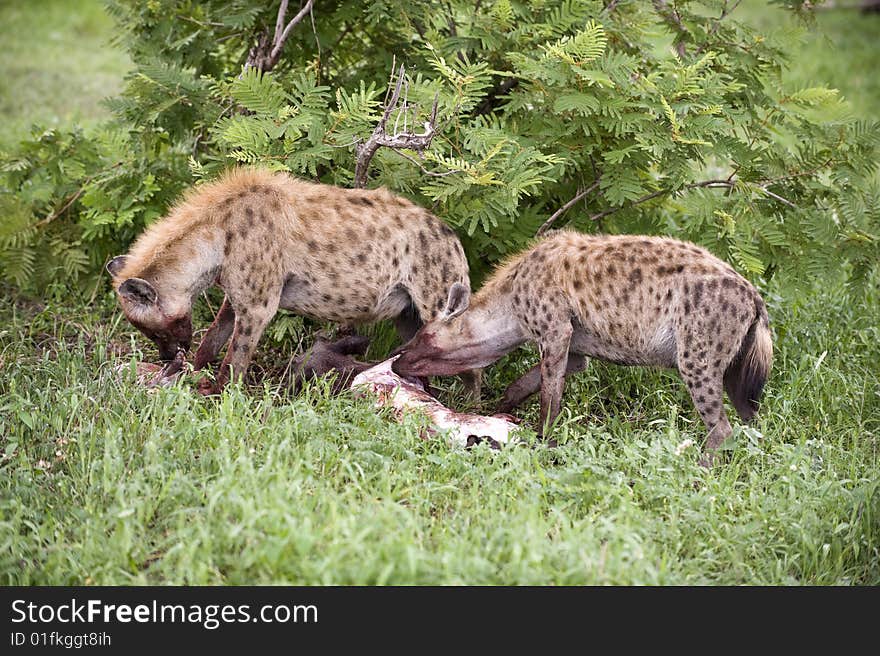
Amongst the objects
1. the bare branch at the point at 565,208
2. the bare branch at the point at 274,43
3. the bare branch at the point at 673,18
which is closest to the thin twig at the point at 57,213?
the bare branch at the point at 274,43

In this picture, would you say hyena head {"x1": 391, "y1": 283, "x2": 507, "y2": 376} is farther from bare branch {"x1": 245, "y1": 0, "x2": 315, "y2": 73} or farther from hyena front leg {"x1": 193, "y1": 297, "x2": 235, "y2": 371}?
bare branch {"x1": 245, "y1": 0, "x2": 315, "y2": 73}

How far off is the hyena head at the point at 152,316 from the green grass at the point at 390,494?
0.32 metres

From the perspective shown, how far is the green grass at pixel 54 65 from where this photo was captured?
12.1 meters

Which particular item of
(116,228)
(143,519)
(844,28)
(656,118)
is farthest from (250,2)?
(844,28)

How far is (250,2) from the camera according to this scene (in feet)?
23.9

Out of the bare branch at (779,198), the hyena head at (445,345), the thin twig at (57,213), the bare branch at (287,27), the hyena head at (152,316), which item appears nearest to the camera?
the hyena head at (152,316)

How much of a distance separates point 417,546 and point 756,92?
166 inches

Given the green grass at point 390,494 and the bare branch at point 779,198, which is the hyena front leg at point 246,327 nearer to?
the green grass at point 390,494

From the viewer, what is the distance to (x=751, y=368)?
616 cm

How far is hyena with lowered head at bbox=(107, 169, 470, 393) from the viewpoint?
6.21 metres

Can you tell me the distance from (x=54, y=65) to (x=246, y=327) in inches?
378

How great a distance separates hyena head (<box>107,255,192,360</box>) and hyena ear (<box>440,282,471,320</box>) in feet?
4.88


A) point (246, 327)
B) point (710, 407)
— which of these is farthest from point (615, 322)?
point (246, 327)

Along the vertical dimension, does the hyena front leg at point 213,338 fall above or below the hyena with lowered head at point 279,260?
below
